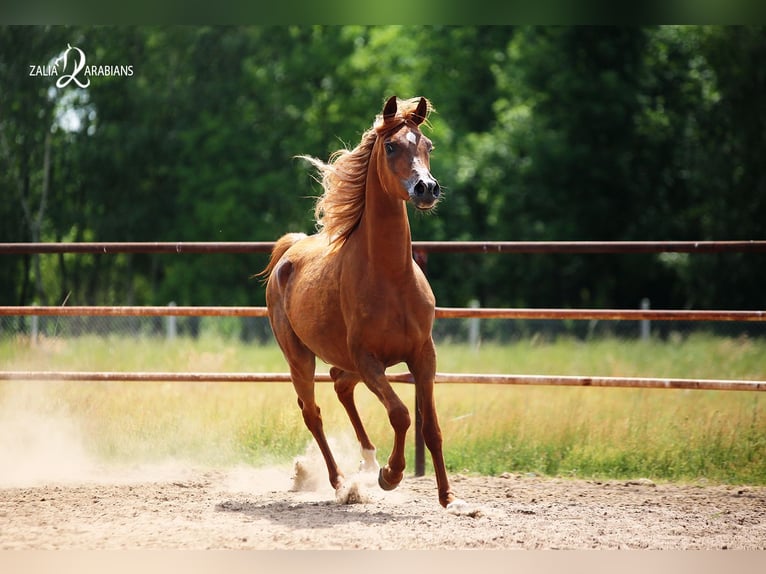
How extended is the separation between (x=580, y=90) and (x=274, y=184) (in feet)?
23.2

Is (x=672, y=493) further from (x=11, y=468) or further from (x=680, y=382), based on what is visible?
(x=11, y=468)

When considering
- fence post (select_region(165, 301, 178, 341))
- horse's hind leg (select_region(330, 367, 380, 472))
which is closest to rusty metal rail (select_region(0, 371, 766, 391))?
horse's hind leg (select_region(330, 367, 380, 472))

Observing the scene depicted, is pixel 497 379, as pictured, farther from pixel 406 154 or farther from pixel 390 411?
pixel 406 154

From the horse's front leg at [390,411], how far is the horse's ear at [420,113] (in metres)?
1.20

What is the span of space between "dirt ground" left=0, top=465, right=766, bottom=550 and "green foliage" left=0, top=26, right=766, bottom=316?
44.8 ft

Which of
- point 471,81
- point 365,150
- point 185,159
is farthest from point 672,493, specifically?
point 471,81

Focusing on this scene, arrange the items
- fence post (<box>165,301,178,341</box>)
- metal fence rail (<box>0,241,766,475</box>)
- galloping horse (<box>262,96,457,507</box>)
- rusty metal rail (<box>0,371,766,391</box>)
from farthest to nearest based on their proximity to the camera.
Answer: fence post (<box>165,301,178,341</box>), metal fence rail (<box>0,241,766,475</box>), rusty metal rail (<box>0,371,766,391</box>), galloping horse (<box>262,96,457,507</box>)

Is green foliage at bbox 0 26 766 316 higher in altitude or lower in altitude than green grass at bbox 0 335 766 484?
higher

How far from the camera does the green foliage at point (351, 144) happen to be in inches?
762

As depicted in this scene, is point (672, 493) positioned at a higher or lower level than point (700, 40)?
lower

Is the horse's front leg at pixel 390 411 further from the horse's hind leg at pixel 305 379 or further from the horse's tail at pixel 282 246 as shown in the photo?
the horse's tail at pixel 282 246

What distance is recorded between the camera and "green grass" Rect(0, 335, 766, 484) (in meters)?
5.90

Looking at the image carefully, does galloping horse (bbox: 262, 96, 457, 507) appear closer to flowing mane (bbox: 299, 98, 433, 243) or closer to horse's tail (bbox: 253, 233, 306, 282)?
flowing mane (bbox: 299, 98, 433, 243)

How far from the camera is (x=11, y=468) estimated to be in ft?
19.7
